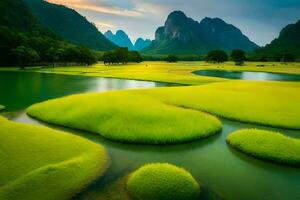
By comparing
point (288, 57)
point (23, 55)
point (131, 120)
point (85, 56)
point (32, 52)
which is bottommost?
point (131, 120)

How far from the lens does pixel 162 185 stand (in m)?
14.8

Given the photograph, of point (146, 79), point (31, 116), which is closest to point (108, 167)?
point (31, 116)

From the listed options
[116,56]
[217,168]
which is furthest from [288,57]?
[217,168]

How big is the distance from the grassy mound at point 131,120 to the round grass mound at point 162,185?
20.5ft

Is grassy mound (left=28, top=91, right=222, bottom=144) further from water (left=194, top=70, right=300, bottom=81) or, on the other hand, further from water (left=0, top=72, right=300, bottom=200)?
water (left=194, top=70, right=300, bottom=81)

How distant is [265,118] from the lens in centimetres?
2906

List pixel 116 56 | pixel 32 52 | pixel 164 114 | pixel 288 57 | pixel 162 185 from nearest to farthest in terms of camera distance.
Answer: pixel 162 185 → pixel 164 114 → pixel 32 52 → pixel 116 56 → pixel 288 57

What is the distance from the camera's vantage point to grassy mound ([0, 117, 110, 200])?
14.1 metres

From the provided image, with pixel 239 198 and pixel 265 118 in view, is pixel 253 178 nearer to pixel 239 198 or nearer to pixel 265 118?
pixel 239 198

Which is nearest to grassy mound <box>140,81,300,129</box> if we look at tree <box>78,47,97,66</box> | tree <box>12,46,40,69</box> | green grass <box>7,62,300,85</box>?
green grass <box>7,62,300,85</box>

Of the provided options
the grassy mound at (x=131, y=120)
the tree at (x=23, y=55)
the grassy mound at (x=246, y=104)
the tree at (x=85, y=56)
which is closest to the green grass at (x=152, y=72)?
the tree at (x=23, y=55)

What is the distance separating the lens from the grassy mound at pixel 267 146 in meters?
19.3

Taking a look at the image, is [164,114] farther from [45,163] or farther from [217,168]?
[45,163]

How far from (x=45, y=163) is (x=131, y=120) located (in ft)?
32.1
